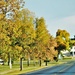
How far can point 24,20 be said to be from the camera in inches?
2746

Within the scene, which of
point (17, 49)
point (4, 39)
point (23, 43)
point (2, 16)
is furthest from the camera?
A: point (23, 43)

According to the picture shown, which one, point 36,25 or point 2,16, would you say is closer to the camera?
point 2,16

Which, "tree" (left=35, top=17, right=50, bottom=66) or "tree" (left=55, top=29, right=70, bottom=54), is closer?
"tree" (left=35, top=17, right=50, bottom=66)

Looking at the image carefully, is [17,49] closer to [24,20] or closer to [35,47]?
[24,20]

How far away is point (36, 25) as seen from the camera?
84.6 metres

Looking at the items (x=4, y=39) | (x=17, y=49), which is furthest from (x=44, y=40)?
(x=4, y=39)

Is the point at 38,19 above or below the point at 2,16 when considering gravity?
above

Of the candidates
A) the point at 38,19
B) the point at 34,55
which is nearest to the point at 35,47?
the point at 34,55

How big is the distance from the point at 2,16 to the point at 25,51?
28.2 m

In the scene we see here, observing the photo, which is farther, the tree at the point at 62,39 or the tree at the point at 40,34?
the tree at the point at 62,39

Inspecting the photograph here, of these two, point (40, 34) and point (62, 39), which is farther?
point (62, 39)

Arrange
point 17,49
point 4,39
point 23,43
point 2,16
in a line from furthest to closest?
point 23,43
point 17,49
point 4,39
point 2,16

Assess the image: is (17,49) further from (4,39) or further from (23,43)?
(4,39)

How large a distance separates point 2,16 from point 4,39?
4.18m
